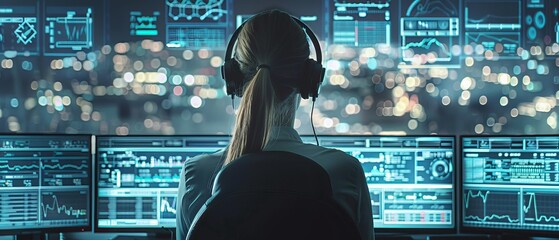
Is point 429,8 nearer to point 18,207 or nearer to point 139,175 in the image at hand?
point 139,175

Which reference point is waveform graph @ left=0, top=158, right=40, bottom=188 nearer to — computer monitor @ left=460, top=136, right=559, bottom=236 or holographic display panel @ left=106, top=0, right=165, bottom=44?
holographic display panel @ left=106, top=0, right=165, bottom=44

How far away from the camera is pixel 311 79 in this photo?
1.28 m

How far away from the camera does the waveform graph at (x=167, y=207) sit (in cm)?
223

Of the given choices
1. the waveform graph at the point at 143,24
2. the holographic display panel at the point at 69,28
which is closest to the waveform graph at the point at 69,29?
the holographic display panel at the point at 69,28

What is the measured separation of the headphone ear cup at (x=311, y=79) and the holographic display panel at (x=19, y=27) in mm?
1689

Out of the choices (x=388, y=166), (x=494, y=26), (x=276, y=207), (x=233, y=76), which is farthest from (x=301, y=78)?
(x=494, y=26)

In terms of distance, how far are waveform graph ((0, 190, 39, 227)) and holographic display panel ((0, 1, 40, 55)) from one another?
69cm

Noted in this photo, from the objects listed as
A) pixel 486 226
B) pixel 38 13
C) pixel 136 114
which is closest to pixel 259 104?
pixel 486 226

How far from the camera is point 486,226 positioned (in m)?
2.20

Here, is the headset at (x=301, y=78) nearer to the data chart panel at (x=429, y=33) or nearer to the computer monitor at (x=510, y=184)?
the computer monitor at (x=510, y=184)

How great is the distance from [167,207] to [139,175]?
6.4 inches

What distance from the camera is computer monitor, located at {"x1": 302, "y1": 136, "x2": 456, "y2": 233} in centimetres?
221

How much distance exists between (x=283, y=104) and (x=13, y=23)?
5.96ft

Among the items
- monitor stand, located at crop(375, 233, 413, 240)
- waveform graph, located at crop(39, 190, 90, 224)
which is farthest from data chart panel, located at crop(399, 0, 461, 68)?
waveform graph, located at crop(39, 190, 90, 224)
